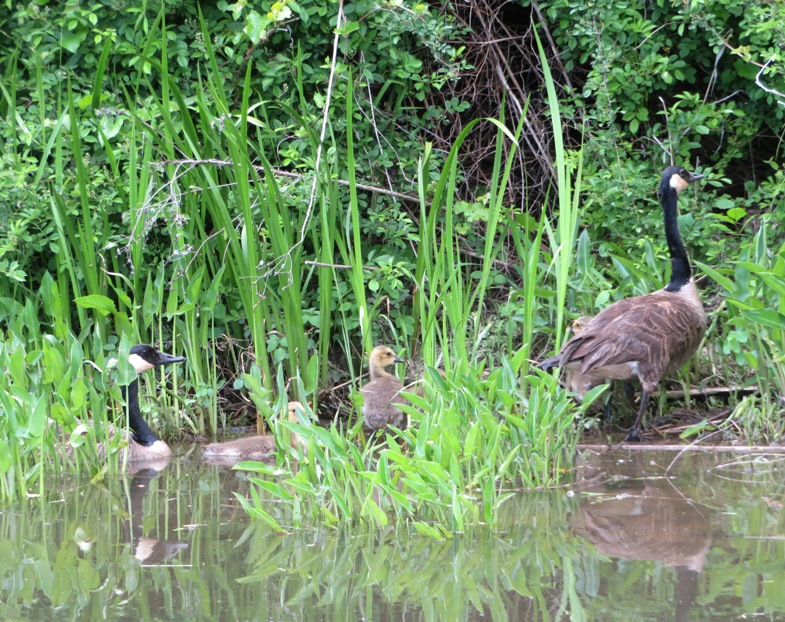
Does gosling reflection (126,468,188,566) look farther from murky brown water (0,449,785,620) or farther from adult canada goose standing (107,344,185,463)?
adult canada goose standing (107,344,185,463)

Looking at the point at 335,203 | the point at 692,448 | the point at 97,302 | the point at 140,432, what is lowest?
the point at 692,448

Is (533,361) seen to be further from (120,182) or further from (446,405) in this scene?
(120,182)

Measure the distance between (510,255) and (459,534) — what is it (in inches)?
176

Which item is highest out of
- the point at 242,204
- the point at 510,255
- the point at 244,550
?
the point at 242,204

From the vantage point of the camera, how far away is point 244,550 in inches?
177

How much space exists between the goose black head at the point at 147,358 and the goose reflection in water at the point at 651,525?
3.04 m

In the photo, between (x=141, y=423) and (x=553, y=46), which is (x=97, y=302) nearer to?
(x=141, y=423)

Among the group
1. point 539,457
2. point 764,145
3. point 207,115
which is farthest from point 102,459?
point 764,145

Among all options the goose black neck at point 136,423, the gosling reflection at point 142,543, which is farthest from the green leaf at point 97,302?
the gosling reflection at point 142,543

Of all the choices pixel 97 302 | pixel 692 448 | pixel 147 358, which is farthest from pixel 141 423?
pixel 692 448

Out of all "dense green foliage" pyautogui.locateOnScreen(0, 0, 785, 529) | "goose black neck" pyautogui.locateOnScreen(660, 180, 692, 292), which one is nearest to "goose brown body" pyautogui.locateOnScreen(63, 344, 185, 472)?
"dense green foliage" pyautogui.locateOnScreen(0, 0, 785, 529)

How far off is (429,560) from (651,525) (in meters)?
1.11

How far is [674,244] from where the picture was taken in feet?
23.6

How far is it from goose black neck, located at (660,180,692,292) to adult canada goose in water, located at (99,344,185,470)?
346cm
